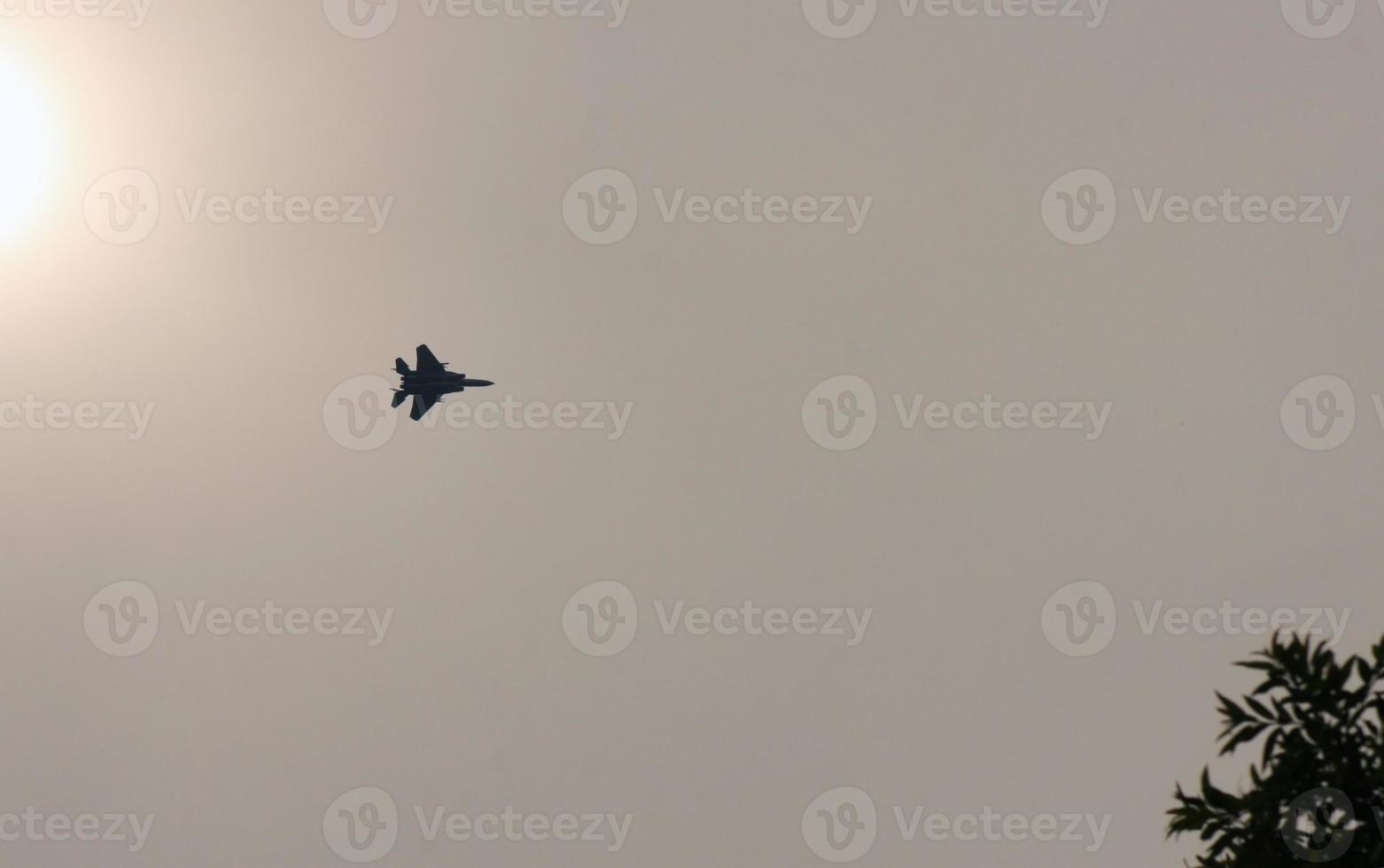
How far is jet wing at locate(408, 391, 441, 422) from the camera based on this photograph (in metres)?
11.8

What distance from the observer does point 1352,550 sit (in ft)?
39.0

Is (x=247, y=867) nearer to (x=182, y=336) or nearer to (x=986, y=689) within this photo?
(x=182, y=336)

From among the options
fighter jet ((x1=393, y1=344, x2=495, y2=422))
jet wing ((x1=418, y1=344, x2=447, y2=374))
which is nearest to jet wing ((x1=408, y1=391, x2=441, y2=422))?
fighter jet ((x1=393, y1=344, x2=495, y2=422))

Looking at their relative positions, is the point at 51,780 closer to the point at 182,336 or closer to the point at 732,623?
the point at 182,336

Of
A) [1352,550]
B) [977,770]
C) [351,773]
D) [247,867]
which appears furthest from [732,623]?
[1352,550]

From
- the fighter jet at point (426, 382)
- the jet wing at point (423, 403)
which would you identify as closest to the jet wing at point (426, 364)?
the fighter jet at point (426, 382)

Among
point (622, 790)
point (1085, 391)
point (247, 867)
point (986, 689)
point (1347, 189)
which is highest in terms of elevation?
point (1347, 189)

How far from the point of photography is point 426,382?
459 inches

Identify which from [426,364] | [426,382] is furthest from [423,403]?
[426,364]

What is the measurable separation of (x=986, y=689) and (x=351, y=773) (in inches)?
253

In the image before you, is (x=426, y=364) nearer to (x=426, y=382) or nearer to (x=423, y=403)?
(x=426, y=382)

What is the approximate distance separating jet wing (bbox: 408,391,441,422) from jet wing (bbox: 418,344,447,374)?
0.22 metres

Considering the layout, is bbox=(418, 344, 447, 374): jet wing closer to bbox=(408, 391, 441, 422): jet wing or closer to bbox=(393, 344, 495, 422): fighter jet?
bbox=(393, 344, 495, 422): fighter jet

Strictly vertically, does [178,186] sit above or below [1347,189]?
below
